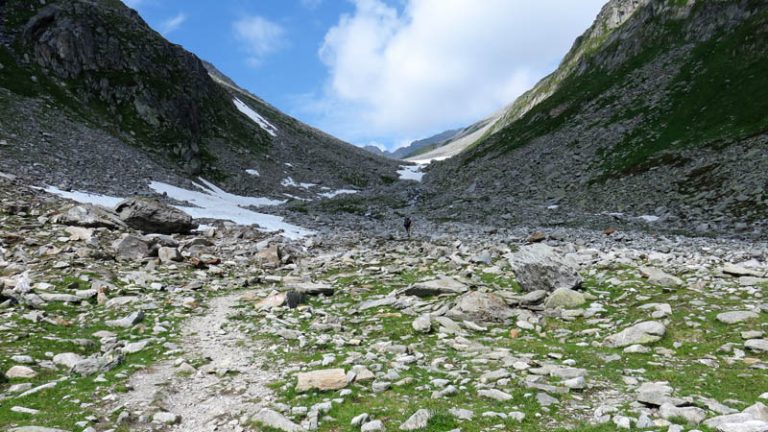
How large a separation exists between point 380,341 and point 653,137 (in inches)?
2476

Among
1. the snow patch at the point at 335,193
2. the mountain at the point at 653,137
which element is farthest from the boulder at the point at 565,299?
the snow patch at the point at 335,193

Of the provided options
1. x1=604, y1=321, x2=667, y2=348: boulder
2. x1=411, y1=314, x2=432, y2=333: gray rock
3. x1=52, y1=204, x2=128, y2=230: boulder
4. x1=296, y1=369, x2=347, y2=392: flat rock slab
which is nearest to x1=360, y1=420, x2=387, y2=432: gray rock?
x1=296, y1=369, x2=347, y2=392: flat rock slab

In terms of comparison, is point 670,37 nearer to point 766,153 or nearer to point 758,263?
point 766,153

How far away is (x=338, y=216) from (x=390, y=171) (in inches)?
3757

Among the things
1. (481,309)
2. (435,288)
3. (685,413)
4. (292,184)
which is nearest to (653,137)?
(435,288)

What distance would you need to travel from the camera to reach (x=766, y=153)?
137 feet

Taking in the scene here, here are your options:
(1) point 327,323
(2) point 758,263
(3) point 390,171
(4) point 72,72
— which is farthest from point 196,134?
(2) point 758,263

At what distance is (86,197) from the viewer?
38.1 meters

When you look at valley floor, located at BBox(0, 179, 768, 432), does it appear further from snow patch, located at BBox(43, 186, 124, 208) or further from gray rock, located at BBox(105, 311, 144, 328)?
snow patch, located at BBox(43, 186, 124, 208)

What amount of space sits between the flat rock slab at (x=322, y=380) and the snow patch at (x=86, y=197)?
32.8 m

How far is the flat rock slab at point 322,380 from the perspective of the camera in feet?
36.1

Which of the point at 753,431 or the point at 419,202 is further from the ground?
the point at 419,202

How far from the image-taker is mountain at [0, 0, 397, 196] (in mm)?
54344

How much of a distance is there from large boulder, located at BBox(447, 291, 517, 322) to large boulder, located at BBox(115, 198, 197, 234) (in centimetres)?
2510
